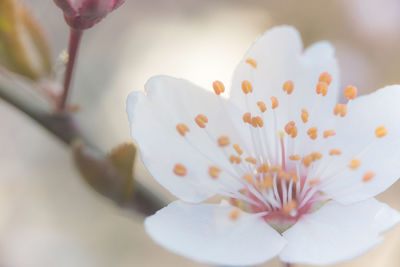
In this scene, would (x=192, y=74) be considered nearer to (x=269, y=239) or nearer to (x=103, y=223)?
(x=103, y=223)

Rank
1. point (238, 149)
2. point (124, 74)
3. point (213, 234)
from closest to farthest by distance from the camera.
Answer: point (213, 234) < point (238, 149) < point (124, 74)

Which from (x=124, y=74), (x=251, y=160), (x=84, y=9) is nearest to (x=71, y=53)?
(x=84, y=9)

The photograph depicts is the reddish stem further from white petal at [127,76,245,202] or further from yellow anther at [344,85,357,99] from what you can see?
yellow anther at [344,85,357,99]

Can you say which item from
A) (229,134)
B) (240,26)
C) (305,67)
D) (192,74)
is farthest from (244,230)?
(240,26)

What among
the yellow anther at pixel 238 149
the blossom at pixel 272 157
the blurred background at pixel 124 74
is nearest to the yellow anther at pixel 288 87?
the blossom at pixel 272 157

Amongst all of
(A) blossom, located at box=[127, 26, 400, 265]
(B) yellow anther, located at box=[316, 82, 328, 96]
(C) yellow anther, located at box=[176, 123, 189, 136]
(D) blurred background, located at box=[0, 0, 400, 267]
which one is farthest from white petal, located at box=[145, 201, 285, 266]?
(D) blurred background, located at box=[0, 0, 400, 267]

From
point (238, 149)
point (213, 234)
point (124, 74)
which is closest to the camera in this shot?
point (213, 234)

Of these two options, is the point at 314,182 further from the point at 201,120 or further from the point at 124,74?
the point at 124,74
